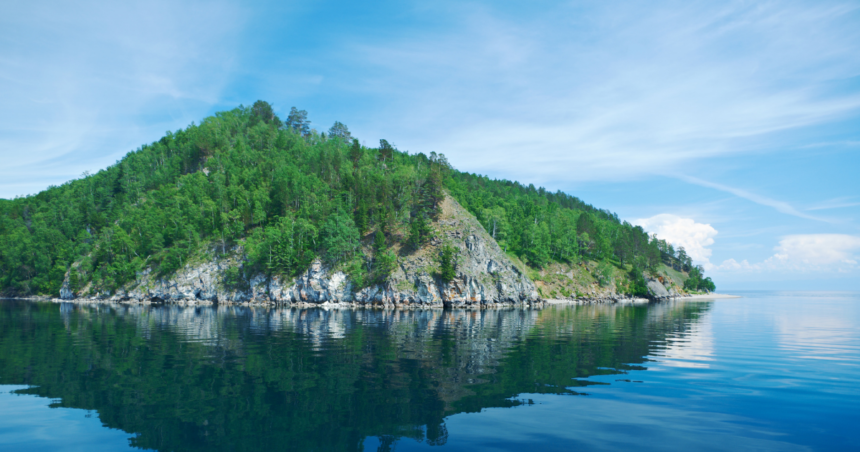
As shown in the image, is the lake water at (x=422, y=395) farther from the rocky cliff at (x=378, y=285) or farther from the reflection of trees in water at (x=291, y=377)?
the rocky cliff at (x=378, y=285)

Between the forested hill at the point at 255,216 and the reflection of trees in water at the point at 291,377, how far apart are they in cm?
7105

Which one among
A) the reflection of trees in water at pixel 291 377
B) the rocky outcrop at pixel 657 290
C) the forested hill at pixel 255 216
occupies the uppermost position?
the forested hill at pixel 255 216

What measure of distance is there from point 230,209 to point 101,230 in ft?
175

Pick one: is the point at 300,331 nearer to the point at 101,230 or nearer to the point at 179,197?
the point at 179,197

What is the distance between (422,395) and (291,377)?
8.40m

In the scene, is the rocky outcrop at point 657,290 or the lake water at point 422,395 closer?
the lake water at point 422,395

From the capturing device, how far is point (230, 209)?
427 feet

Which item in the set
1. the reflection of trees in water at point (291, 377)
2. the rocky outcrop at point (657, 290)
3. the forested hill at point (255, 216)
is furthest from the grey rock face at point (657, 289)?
the reflection of trees in water at point (291, 377)

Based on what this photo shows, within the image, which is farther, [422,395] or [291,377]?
[291,377]

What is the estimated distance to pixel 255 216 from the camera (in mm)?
125062

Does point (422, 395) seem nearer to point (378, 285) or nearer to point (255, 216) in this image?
point (378, 285)

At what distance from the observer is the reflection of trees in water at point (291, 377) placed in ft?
49.6

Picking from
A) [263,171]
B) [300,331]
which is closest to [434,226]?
[263,171]

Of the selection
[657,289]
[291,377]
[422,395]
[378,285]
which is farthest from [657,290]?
[291,377]
